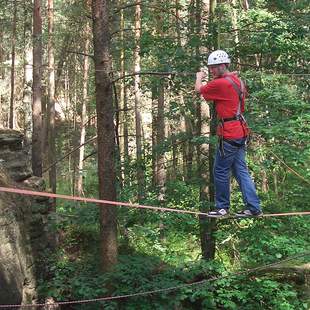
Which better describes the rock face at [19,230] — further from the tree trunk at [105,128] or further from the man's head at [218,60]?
the man's head at [218,60]

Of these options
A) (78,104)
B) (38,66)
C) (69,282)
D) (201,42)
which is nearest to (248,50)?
(201,42)

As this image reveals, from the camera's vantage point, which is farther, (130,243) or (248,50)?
(130,243)

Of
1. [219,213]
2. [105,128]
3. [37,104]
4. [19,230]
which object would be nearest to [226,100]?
[219,213]

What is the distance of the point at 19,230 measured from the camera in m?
9.51

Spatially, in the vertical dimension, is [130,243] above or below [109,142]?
below

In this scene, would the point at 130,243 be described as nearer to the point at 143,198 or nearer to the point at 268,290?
the point at 143,198

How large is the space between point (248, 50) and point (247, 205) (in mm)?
4681

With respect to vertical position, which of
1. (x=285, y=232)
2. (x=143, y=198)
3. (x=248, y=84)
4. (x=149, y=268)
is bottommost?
(x=149, y=268)

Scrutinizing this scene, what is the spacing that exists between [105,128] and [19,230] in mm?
2939

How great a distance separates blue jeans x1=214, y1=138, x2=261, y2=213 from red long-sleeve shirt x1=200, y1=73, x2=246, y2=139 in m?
0.19

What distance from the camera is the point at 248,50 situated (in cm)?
959

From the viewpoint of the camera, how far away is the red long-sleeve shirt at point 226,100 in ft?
17.7

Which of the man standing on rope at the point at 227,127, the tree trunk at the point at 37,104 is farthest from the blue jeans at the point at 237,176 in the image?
the tree trunk at the point at 37,104

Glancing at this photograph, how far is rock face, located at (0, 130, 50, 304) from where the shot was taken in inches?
341
